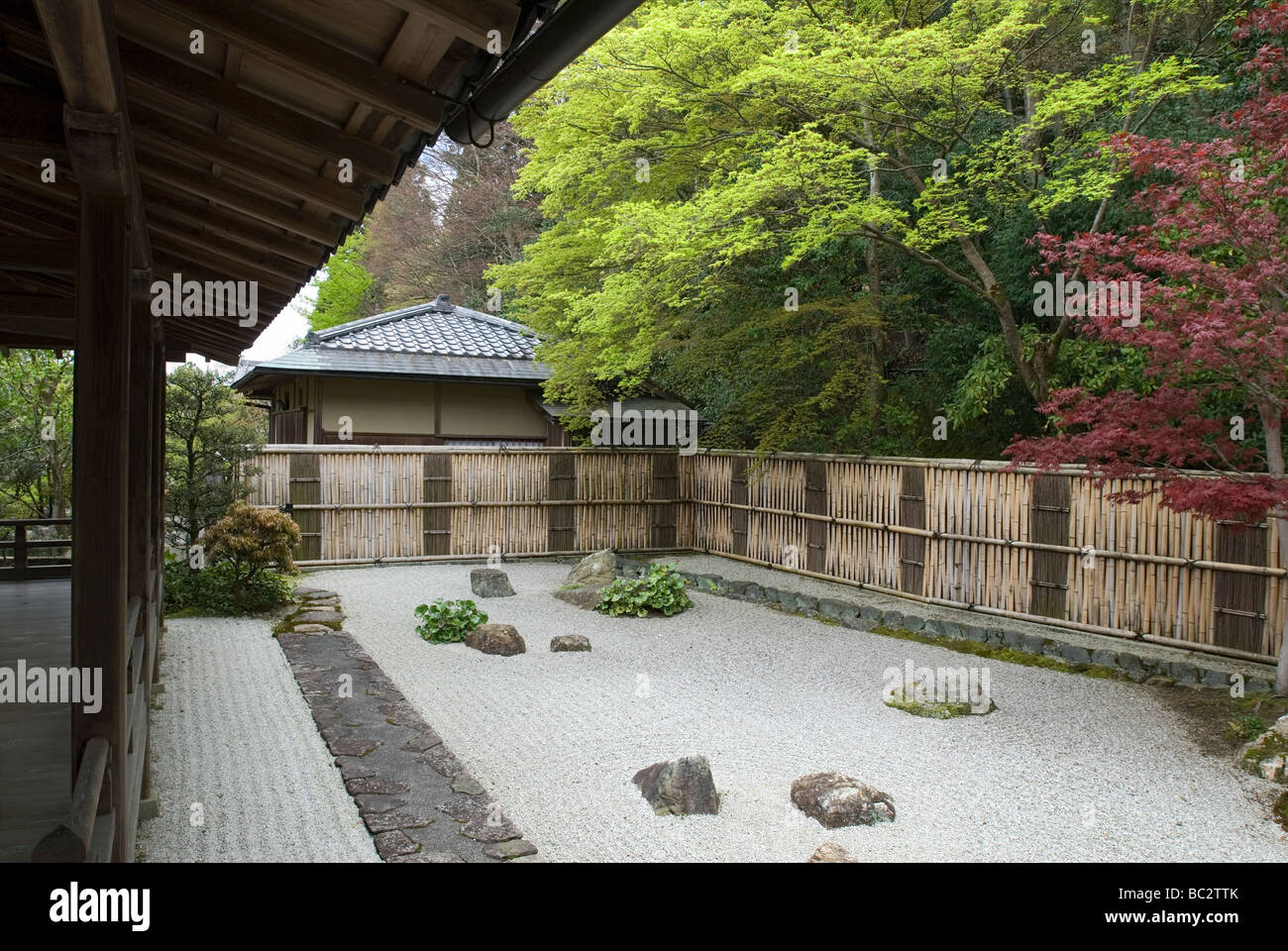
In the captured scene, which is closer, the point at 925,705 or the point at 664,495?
the point at 925,705

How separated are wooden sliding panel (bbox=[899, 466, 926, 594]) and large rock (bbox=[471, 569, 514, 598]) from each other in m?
5.34

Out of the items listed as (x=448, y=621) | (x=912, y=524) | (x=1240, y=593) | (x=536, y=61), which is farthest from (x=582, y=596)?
(x=536, y=61)

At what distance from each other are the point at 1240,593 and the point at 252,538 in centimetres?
1013

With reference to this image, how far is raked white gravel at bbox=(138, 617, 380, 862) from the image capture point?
4.55 m

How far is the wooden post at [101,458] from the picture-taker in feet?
9.33

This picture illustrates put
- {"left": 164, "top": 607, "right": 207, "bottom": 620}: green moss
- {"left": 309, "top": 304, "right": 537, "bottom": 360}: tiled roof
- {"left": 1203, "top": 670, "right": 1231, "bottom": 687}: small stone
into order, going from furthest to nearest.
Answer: {"left": 309, "top": 304, "right": 537, "bottom": 360}: tiled roof < {"left": 164, "top": 607, "right": 207, "bottom": 620}: green moss < {"left": 1203, "top": 670, "right": 1231, "bottom": 687}: small stone

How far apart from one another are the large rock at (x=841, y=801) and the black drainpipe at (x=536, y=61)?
157 inches

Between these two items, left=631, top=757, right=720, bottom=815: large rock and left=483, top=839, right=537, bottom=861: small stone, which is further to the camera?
left=631, top=757, right=720, bottom=815: large rock

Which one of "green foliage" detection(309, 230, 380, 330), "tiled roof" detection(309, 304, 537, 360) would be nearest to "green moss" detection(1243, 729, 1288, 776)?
"tiled roof" detection(309, 304, 537, 360)

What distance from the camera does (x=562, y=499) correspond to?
15.8 metres

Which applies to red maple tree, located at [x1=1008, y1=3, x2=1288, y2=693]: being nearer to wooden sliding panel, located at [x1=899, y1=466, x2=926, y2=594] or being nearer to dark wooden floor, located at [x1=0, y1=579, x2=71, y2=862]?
wooden sliding panel, located at [x1=899, y1=466, x2=926, y2=594]

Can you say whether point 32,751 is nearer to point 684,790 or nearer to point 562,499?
point 684,790
